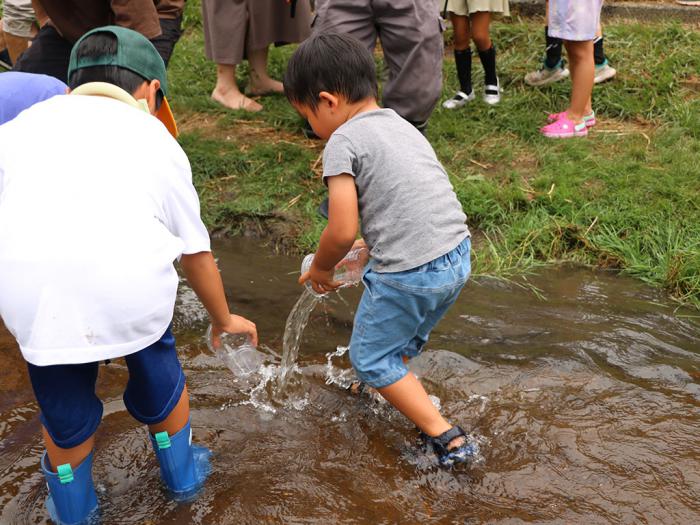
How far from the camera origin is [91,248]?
186cm

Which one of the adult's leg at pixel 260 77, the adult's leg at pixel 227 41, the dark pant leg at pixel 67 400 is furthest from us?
the adult's leg at pixel 260 77

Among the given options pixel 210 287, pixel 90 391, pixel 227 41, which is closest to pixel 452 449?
pixel 210 287

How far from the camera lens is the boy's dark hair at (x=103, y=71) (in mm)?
2248

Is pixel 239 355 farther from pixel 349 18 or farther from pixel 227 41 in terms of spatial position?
pixel 227 41

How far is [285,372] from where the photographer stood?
10.6 feet

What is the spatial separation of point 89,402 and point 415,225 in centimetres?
107

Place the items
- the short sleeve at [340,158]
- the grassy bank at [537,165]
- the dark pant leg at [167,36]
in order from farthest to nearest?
the dark pant leg at [167,36]
the grassy bank at [537,165]
the short sleeve at [340,158]

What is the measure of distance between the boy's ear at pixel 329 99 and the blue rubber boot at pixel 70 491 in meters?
1.27

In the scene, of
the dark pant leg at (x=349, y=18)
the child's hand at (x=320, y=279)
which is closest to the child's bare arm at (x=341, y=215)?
the child's hand at (x=320, y=279)

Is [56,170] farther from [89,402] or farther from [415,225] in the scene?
[415,225]

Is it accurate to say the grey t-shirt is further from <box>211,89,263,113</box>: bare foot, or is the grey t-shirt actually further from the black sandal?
<box>211,89,263,113</box>: bare foot

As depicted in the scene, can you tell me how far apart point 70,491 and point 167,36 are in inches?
112

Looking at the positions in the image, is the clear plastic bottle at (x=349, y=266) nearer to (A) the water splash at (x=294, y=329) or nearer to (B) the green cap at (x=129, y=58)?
(A) the water splash at (x=294, y=329)

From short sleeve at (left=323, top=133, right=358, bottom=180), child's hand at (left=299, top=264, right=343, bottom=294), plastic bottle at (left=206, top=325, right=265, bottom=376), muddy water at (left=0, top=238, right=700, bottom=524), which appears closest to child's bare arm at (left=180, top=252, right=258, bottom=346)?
child's hand at (left=299, top=264, right=343, bottom=294)
